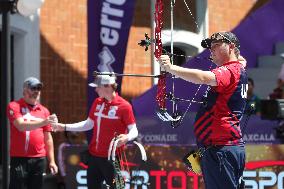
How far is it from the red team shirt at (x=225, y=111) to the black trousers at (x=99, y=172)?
10.0 feet

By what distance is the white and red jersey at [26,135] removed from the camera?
10.3 metres

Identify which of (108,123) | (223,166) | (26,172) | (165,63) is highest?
(165,63)

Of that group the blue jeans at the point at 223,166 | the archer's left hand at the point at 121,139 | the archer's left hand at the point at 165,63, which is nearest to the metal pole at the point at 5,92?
the archer's left hand at the point at 121,139

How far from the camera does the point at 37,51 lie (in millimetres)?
15078

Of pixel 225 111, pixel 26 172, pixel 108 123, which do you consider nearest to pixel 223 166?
pixel 225 111

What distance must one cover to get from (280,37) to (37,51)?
14.3 feet

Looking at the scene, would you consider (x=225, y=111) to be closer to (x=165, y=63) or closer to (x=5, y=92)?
(x=165, y=63)

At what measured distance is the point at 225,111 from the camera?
6938 mm

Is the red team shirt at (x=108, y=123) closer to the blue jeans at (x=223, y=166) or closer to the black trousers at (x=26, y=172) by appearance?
the black trousers at (x=26, y=172)

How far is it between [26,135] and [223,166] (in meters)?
4.03

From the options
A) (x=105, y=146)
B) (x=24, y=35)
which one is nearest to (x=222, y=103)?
(x=105, y=146)

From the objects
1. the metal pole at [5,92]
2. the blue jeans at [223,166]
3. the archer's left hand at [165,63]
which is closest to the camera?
the archer's left hand at [165,63]

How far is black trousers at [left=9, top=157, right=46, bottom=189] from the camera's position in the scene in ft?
33.7

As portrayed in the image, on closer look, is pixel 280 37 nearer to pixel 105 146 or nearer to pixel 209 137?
pixel 105 146
